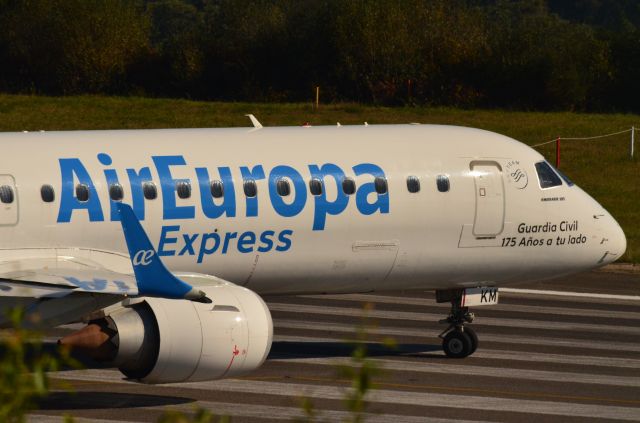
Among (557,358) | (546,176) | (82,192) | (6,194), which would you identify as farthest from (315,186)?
(557,358)

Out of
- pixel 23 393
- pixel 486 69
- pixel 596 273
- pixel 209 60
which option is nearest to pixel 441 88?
pixel 486 69

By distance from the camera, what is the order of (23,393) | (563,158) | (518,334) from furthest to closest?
(563,158)
(518,334)
(23,393)

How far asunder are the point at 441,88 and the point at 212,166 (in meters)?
53.8

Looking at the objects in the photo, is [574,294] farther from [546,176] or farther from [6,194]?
[6,194]

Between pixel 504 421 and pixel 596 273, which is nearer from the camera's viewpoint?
pixel 504 421

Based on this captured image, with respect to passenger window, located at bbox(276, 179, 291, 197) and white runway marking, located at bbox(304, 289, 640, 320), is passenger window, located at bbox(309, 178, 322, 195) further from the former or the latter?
white runway marking, located at bbox(304, 289, 640, 320)

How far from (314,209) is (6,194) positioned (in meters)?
4.56

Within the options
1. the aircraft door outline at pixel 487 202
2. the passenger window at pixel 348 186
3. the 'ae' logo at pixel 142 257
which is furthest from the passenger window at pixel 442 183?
the 'ae' logo at pixel 142 257

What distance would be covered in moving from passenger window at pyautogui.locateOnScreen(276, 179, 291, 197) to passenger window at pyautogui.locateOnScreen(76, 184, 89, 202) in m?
2.87

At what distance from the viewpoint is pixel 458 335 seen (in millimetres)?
23469

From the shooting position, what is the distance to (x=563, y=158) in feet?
176

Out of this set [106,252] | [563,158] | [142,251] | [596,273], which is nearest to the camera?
[142,251]

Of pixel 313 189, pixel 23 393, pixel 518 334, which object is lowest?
pixel 518 334

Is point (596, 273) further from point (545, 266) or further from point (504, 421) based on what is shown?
point (504, 421)
